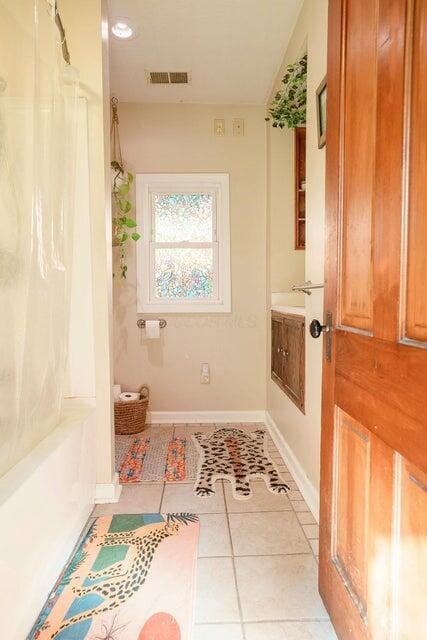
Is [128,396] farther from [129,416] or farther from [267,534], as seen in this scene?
[267,534]

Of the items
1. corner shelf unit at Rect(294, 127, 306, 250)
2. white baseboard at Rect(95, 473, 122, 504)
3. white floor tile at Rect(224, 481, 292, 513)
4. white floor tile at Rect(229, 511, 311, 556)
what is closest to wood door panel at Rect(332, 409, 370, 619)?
white floor tile at Rect(229, 511, 311, 556)

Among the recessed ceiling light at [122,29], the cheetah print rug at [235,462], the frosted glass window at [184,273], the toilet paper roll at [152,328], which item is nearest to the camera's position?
the cheetah print rug at [235,462]

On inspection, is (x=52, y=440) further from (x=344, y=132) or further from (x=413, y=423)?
(x=344, y=132)

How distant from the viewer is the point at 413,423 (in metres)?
0.73

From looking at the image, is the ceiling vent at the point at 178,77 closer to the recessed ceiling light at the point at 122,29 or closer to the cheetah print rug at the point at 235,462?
the recessed ceiling light at the point at 122,29

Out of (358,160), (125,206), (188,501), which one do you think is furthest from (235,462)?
(125,206)

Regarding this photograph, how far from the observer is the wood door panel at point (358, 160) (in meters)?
0.91

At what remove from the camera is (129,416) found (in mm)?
2859

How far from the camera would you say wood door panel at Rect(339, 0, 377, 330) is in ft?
2.99

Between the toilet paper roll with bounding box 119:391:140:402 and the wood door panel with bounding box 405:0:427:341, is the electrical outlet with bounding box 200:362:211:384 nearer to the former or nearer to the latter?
the toilet paper roll with bounding box 119:391:140:402

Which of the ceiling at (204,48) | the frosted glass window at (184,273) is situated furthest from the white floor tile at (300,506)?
the ceiling at (204,48)

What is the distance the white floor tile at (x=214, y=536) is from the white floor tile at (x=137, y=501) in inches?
10.3

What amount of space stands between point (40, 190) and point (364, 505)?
1.45 metres

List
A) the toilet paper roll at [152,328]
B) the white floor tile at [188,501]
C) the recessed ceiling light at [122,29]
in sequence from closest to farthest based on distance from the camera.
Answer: the white floor tile at [188,501]
the recessed ceiling light at [122,29]
the toilet paper roll at [152,328]
